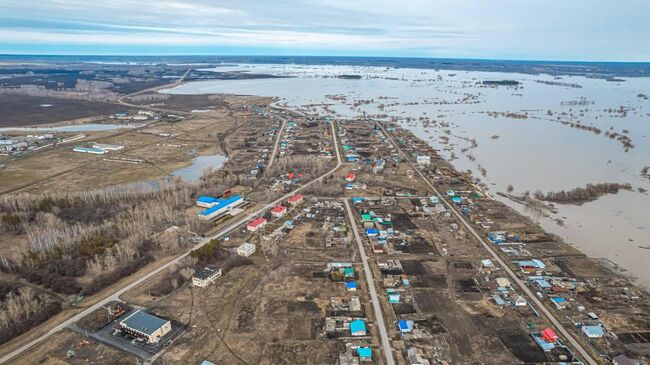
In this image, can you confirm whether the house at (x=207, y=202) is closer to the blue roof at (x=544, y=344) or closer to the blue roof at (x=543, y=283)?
the blue roof at (x=543, y=283)

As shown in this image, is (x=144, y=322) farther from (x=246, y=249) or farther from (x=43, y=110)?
(x=43, y=110)

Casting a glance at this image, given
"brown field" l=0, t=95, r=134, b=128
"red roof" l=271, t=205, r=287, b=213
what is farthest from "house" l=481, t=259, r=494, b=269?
"brown field" l=0, t=95, r=134, b=128

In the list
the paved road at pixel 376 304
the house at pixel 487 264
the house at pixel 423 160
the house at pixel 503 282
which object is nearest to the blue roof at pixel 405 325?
the paved road at pixel 376 304

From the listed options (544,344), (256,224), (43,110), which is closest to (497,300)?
(544,344)

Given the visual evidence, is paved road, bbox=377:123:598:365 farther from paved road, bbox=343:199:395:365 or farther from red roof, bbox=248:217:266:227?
red roof, bbox=248:217:266:227

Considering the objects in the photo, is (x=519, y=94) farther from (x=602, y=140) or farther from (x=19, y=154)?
(x=19, y=154)

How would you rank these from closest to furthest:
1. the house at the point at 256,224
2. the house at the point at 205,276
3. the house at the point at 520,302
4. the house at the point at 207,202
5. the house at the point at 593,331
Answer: the house at the point at 593,331 → the house at the point at 520,302 → the house at the point at 205,276 → the house at the point at 256,224 → the house at the point at 207,202
